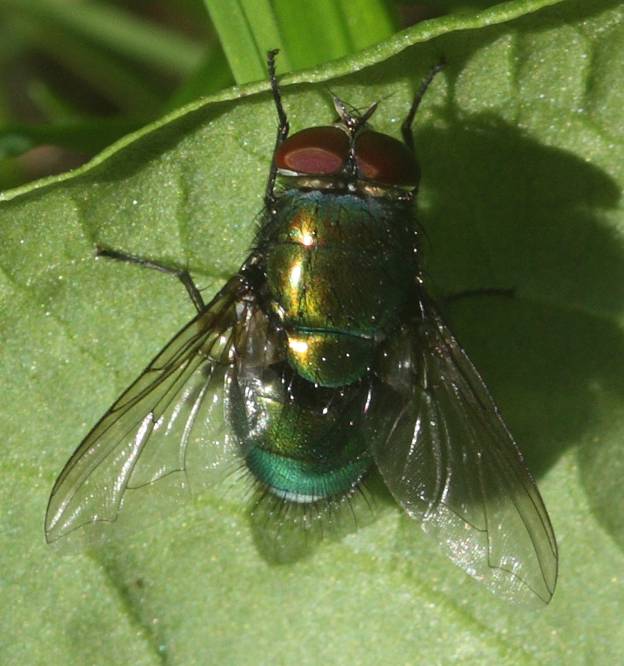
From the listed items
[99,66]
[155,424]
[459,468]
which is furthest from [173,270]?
[99,66]

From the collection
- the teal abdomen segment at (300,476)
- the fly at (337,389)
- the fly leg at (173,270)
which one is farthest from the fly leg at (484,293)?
the fly leg at (173,270)

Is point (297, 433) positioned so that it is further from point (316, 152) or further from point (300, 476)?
point (316, 152)

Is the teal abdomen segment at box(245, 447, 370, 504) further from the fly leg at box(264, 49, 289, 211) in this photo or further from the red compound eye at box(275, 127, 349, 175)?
the red compound eye at box(275, 127, 349, 175)

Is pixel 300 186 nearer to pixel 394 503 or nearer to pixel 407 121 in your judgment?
pixel 407 121

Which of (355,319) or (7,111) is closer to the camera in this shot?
(355,319)

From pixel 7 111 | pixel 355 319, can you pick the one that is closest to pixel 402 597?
pixel 355 319

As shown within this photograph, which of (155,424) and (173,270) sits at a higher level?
(173,270)

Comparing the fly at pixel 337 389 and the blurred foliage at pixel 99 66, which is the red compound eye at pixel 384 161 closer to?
the fly at pixel 337 389
